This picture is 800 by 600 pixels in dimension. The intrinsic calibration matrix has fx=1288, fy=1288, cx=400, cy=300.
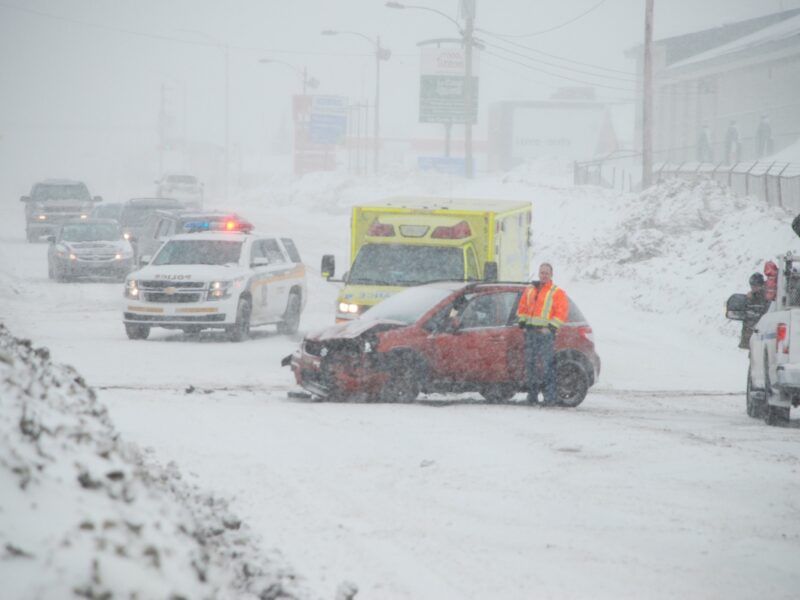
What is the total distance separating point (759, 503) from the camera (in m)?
8.91

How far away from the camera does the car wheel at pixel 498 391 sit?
1469cm

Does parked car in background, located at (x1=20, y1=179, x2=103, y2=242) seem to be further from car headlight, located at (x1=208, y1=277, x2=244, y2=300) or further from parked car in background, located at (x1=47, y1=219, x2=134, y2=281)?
car headlight, located at (x1=208, y1=277, x2=244, y2=300)

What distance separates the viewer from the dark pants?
14.5 metres

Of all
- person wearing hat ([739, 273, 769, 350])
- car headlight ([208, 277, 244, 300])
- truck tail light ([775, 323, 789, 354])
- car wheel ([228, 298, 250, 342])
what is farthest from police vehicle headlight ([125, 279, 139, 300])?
truck tail light ([775, 323, 789, 354])

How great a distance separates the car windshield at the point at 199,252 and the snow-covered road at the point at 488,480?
371 cm

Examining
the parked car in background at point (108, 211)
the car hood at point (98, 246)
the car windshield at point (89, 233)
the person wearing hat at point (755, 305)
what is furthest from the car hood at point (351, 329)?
the parked car in background at point (108, 211)

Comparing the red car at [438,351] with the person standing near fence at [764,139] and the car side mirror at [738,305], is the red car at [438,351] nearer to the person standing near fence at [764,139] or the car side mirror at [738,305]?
the car side mirror at [738,305]

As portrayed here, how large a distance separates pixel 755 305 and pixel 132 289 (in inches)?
401

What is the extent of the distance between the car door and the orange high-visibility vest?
35 centimetres

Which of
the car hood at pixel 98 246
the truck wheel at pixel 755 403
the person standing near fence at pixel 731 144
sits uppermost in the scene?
the person standing near fence at pixel 731 144

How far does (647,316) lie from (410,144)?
14893 centimetres

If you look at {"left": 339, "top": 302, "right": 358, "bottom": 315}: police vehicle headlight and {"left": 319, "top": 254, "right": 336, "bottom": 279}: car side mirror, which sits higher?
{"left": 319, "top": 254, "right": 336, "bottom": 279}: car side mirror

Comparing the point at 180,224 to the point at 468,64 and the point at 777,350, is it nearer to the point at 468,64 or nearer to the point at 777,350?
the point at 777,350

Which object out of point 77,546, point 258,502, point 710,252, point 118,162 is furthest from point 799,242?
point 118,162
